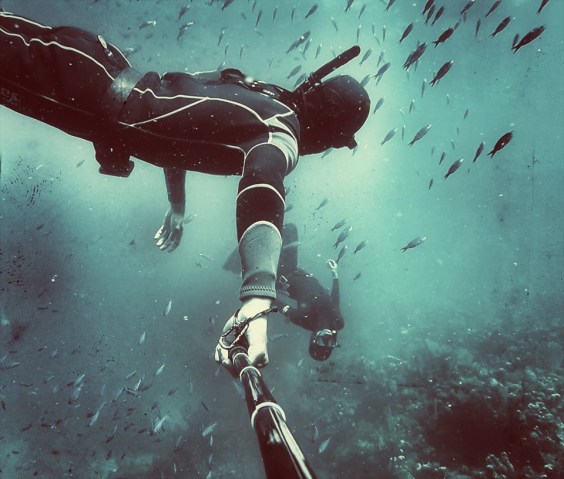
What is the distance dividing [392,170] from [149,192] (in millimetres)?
34280

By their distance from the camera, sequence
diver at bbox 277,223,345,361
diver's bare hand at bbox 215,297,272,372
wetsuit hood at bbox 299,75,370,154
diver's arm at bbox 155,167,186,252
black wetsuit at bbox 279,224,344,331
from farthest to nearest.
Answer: black wetsuit at bbox 279,224,344,331 → diver at bbox 277,223,345,361 → diver's arm at bbox 155,167,186,252 → wetsuit hood at bbox 299,75,370,154 → diver's bare hand at bbox 215,297,272,372

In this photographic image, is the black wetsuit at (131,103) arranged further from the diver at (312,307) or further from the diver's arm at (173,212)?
the diver at (312,307)

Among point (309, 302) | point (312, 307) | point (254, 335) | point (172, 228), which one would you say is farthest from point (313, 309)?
point (254, 335)

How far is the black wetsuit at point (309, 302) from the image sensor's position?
7.80 metres

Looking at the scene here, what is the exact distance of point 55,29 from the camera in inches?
83.5

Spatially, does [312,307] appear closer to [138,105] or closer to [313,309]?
[313,309]

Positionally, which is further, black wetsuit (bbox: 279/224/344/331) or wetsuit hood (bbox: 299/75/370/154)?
black wetsuit (bbox: 279/224/344/331)

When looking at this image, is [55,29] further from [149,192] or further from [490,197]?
[490,197]

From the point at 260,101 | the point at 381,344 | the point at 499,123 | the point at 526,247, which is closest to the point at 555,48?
the point at 499,123

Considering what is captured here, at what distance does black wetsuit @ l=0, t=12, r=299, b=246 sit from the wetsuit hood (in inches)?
14.8

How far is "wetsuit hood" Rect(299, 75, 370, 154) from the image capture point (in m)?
2.45

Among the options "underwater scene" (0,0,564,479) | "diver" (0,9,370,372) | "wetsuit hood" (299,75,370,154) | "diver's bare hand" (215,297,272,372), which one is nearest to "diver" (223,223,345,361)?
"underwater scene" (0,0,564,479)

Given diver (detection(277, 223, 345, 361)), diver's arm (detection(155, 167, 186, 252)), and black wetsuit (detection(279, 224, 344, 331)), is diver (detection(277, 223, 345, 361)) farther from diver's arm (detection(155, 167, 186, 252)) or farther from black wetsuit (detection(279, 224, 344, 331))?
diver's arm (detection(155, 167, 186, 252))

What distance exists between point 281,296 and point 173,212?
260 inches
